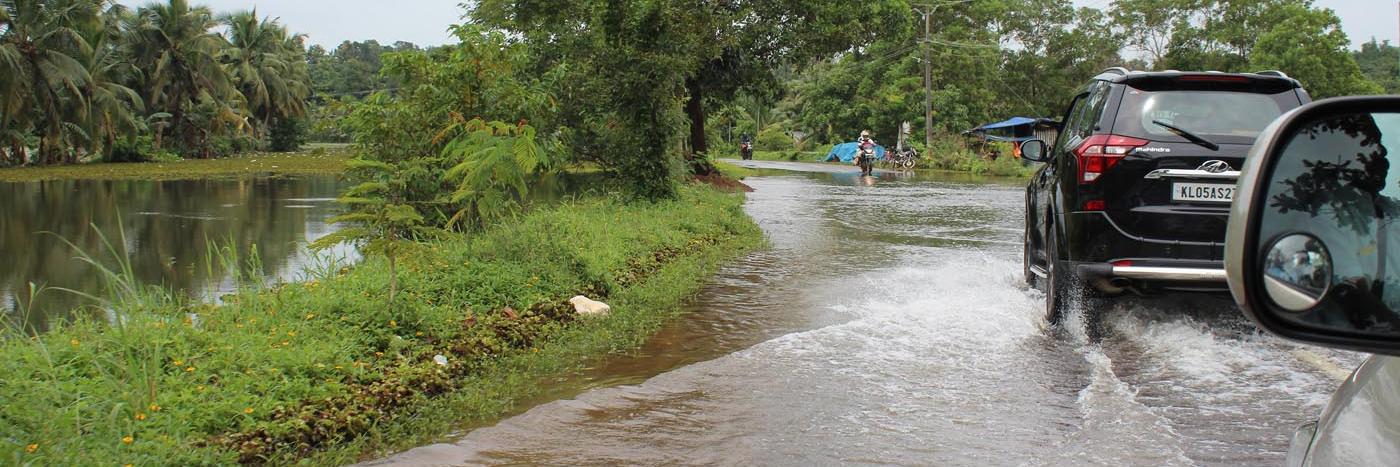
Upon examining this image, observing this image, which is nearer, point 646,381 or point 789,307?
point 646,381

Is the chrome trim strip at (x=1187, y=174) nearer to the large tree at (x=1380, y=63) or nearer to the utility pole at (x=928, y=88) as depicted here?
the utility pole at (x=928, y=88)

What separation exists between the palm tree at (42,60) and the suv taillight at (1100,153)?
38.9m

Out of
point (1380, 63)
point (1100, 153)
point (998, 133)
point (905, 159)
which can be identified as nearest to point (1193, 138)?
point (1100, 153)

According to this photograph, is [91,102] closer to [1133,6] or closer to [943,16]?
[943,16]

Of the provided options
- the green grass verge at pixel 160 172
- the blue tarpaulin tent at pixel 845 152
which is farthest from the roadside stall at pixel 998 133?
the green grass verge at pixel 160 172

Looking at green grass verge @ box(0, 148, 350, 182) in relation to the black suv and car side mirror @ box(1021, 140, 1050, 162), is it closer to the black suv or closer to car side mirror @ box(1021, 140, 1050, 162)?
car side mirror @ box(1021, 140, 1050, 162)

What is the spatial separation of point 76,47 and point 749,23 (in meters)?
29.5

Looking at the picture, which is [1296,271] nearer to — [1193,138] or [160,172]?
[1193,138]

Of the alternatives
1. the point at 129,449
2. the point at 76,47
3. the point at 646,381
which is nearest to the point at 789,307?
the point at 646,381

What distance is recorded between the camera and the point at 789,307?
8.15 m

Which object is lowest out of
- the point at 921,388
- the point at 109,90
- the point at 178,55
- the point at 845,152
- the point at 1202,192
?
the point at 921,388

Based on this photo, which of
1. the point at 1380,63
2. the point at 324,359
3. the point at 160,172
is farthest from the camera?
the point at 1380,63

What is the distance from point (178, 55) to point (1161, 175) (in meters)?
55.4

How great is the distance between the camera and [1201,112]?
637cm
